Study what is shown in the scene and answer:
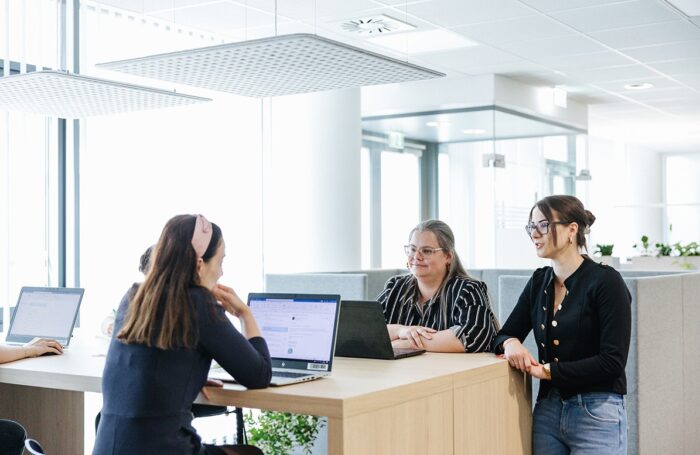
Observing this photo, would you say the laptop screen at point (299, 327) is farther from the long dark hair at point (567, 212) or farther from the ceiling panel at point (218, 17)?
the ceiling panel at point (218, 17)

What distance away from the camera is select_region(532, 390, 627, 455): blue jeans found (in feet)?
9.48

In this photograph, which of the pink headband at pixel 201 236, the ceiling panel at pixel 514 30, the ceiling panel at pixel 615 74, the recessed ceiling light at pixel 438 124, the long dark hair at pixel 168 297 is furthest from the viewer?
the recessed ceiling light at pixel 438 124

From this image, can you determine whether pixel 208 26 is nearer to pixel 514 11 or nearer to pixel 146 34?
pixel 146 34

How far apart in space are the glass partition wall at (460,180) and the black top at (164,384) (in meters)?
5.59

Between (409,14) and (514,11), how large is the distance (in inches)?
26.5

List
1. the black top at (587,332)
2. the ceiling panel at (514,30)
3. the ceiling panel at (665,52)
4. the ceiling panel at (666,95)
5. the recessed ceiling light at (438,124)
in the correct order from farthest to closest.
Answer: the ceiling panel at (666,95)
the recessed ceiling light at (438,124)
the ceiling panel at (665,52)
the ceiling panel at (514,30)
the black top at (587,332)

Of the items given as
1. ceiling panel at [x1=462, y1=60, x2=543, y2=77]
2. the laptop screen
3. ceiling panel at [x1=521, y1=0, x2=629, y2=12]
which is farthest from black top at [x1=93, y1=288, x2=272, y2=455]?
ceiling panel at [x1=462, y1=60, x2=543, y2=77]

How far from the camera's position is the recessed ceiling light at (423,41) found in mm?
6523

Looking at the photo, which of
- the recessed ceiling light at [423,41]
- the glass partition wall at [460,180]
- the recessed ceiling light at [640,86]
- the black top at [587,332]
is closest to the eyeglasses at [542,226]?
the black top at [587,332]

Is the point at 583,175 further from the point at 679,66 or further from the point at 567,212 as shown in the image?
the point at 567,212

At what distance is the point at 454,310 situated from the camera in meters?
3.42

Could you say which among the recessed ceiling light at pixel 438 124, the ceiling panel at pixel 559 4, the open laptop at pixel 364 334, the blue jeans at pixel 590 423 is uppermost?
the ceiling panel at pixel 559 4

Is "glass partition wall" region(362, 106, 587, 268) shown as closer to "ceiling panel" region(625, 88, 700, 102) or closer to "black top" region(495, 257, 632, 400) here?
"ceiling panel" region(625, 88, 700, 102)

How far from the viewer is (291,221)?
6434 mm
